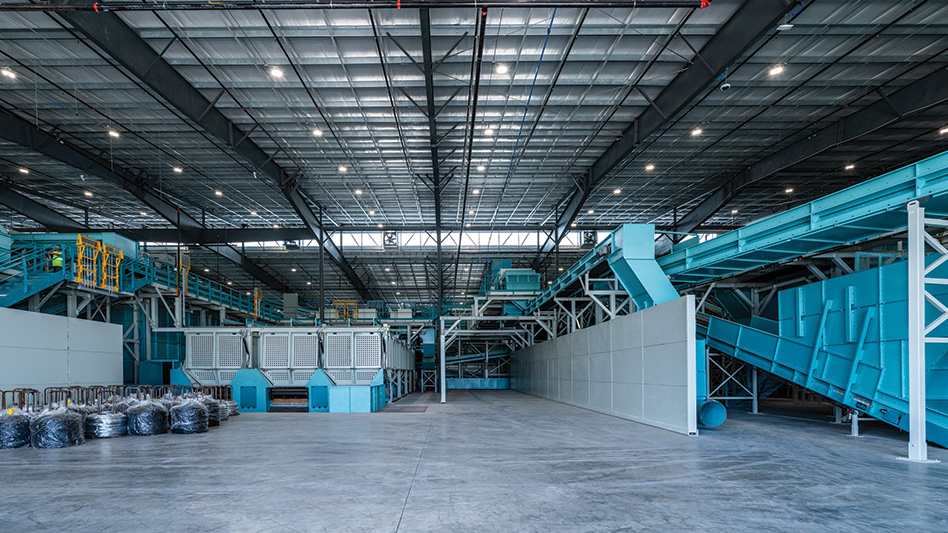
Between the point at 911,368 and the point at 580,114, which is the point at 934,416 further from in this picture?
the point at 580,114

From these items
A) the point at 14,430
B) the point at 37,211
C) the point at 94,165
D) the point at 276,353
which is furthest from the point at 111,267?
the point at 14,430

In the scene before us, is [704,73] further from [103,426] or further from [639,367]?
[103,426]

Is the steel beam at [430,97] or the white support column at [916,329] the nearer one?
the white support column at [916,329]

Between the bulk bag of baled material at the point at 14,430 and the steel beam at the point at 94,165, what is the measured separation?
11083 millimetres

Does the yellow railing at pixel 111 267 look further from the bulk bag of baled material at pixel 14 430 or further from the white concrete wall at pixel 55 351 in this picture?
the bulk bag of baled material at pixel 14 430

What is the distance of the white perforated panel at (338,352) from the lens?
21.2 metres

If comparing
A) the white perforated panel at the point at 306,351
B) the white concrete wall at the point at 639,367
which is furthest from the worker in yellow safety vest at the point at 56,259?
the white concrete wall at the point at 639,367

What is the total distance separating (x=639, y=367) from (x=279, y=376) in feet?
43.6

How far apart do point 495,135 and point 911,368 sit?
14.4 meters

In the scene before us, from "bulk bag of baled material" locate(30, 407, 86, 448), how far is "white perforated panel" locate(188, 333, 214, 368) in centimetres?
945

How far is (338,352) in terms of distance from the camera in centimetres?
2122

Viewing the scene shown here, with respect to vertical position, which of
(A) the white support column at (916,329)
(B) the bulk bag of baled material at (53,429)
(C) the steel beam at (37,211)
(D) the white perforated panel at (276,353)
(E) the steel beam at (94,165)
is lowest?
(B) the bulk bag of baled material at (53,429)

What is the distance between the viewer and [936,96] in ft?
51.6

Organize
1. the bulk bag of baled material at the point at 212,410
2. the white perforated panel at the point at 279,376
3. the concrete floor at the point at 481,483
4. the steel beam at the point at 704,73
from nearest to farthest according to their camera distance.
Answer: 1. the concrete floor at the point at 481,483
2. the steel beam at the point at 704,73
3. the bulk bag of baled material at the point at 212,410
4. the white perforated panel at the point at 279,376
